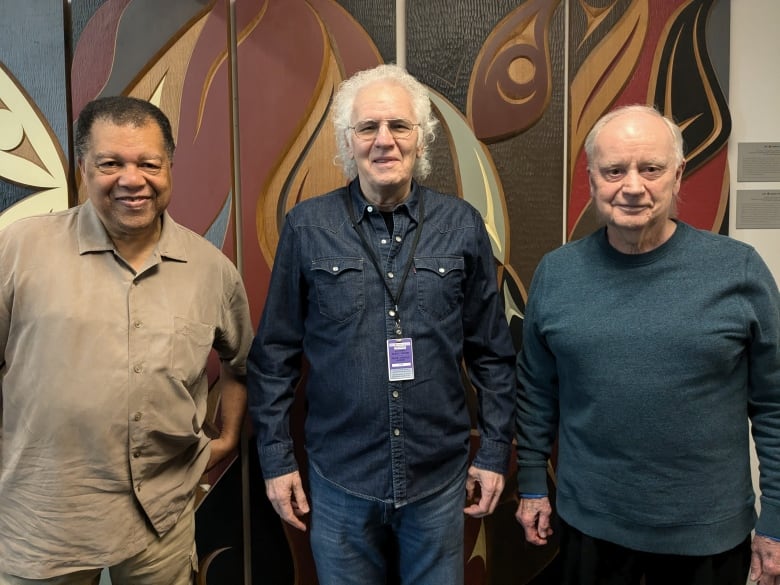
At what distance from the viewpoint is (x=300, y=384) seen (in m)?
1.79

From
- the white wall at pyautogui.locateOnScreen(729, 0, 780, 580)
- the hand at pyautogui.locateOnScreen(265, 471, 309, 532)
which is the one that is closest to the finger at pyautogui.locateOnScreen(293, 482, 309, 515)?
the hand at pyautogui.locateOnScreen(265, 471, 309, 532)

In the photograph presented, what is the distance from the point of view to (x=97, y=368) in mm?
1188

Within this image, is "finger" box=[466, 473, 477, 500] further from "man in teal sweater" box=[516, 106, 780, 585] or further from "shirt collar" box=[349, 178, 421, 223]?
"shirt collar" box=[349, 178, 421, 223]

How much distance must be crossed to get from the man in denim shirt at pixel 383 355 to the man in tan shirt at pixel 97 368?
26 cm

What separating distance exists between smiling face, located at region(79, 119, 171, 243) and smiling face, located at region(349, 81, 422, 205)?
1.57 feet

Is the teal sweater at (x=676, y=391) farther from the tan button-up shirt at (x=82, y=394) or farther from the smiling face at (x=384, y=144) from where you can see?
the tan button-up shirt at (x=82, y=394)

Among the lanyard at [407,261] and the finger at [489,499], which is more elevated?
the lanyard at [407,261]

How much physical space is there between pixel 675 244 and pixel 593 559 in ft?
2.52

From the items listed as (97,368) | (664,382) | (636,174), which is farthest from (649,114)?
(97,368)

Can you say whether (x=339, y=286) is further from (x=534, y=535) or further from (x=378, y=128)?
(x=534, y=535)

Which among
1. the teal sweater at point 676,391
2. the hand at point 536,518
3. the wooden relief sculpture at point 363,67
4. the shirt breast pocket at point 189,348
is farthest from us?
the wooden relief sculpture at point 363,67

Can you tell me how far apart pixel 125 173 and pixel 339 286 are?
21.7 inches

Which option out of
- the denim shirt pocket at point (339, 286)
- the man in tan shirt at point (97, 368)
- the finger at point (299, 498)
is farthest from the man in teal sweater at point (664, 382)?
the man in tan shirt at point (97, 368)

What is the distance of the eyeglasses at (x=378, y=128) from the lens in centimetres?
128
